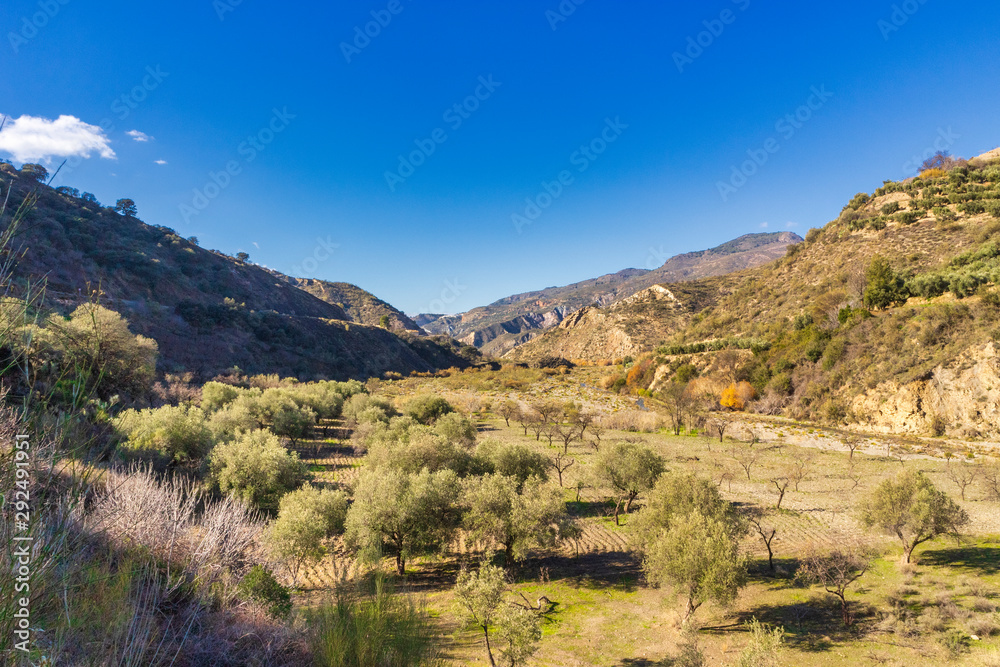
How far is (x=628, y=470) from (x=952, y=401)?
2560 centimetres

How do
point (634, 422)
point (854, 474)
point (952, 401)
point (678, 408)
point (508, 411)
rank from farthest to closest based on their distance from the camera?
point (508, 411), point (634, 422), point (678, 408), point (952, 401), point (854, 474)

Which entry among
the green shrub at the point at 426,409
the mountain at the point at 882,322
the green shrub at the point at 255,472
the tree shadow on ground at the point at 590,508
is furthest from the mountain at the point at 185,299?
the mountain at the point at 882,322

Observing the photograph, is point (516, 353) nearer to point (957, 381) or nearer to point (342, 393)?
point (342, 393)

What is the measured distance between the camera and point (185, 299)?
59.0 meters

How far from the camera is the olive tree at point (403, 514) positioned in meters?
13.3

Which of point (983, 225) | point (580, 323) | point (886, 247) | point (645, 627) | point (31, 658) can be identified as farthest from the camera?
point (580, 323)

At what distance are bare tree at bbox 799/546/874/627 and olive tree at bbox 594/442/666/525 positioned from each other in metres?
6.21

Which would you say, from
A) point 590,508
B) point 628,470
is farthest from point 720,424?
point 628,470

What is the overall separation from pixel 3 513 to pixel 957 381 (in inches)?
1628

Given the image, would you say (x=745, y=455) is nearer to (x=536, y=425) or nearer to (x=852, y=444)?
(x=852, y=444)

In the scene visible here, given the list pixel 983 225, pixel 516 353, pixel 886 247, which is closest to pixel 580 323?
pixel 516 353

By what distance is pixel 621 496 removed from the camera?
19.9m

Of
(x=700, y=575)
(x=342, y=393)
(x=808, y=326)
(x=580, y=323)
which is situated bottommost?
(x=700, y=575)

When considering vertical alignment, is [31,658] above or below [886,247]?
below
